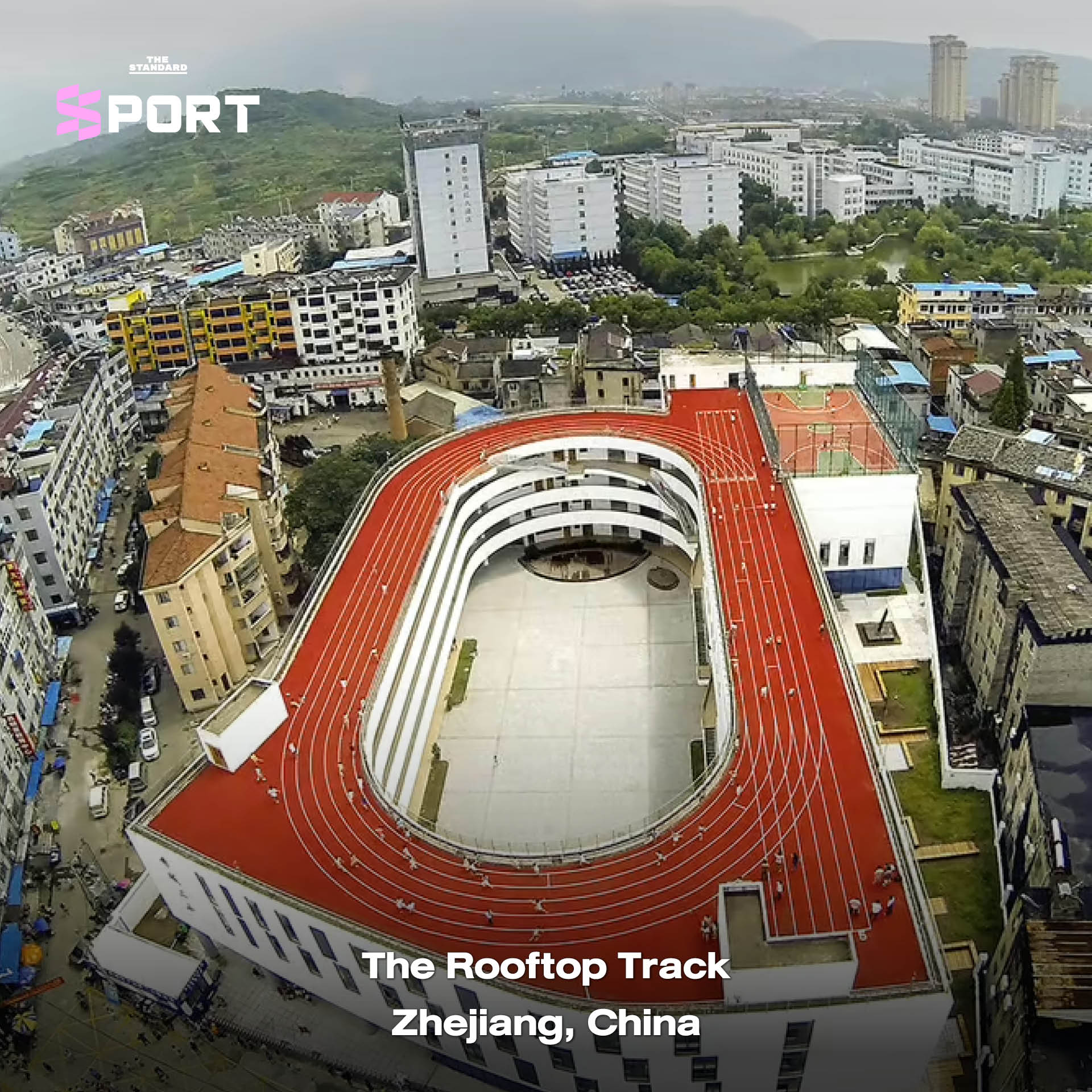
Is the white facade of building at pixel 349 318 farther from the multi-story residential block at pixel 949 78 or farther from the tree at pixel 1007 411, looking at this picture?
the multi-story residential block at pixel 949 78

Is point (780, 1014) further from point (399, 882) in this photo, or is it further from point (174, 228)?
point (174, 228)

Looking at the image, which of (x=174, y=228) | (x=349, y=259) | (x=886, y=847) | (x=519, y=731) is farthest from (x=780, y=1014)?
(x=174, y=228)

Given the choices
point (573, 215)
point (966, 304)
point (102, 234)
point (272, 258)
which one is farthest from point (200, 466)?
point (102, 234)

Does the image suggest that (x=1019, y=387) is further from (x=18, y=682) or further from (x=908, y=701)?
(x=18, y=682)

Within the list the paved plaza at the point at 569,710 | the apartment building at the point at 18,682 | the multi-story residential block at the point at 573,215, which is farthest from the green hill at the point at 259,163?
the paved plaza at the point at 569,710

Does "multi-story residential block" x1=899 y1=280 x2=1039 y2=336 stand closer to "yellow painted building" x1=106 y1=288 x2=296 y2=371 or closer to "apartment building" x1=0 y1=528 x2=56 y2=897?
"yellow painted building" x1=106 y1=288 x2=296 y2=371

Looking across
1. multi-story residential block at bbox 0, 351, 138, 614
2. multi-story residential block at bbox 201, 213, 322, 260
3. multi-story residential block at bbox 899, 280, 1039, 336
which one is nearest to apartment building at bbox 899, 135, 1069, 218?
multi-story residential block at bbox 899, 280, 1039, 336
